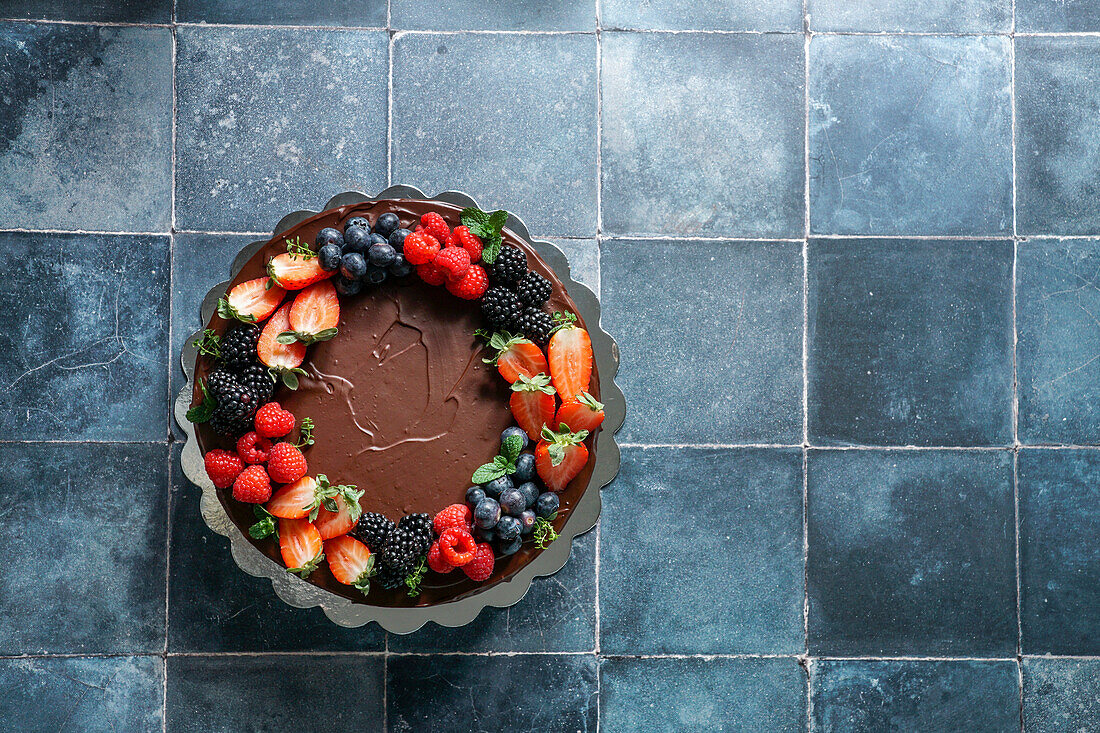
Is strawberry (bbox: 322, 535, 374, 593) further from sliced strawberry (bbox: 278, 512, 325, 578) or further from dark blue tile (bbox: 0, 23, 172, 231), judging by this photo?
dark blue tile (bbox: 0, 23, 172, 231)

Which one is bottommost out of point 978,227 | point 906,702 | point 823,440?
point 906,702

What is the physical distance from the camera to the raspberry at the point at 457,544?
2.78 metres

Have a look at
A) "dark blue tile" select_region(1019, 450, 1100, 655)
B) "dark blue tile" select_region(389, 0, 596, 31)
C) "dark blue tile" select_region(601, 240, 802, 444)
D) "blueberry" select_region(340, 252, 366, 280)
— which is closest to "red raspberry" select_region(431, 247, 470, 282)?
"blueberry" select_region(340, 252, 366, 280)

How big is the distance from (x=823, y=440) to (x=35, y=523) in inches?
142

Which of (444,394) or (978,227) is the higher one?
(978,227)

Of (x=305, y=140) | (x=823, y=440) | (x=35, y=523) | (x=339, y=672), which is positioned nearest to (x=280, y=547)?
(x=339, y=672)

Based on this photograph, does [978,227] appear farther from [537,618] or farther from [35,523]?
[35,523]

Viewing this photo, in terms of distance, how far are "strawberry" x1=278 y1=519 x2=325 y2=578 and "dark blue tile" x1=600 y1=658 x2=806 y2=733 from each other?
1567 millimetres

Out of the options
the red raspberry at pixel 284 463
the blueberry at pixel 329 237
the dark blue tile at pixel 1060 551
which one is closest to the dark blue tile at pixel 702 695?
the dark blue tile at pixel 1060 551

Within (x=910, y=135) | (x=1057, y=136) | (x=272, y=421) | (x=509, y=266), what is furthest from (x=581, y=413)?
(x=1057, y=136)

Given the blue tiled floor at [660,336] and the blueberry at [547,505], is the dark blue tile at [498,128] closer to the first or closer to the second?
the blue tiled floor at [660,336]

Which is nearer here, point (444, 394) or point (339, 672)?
point (444, 394)

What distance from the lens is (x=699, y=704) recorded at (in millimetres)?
3727

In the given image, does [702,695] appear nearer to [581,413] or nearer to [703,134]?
[581,413]
